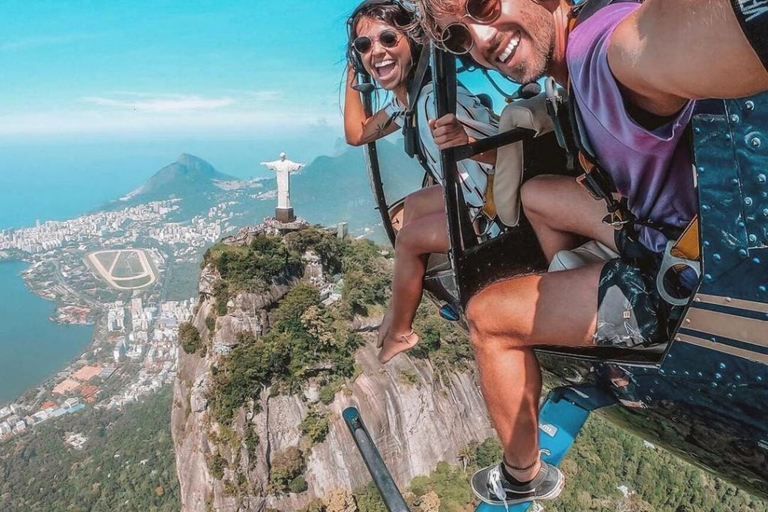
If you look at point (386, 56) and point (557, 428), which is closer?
point (557, 428)

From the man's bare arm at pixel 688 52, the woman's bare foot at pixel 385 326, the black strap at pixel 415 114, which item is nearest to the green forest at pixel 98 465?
the woman's bare foot at pixel 385 326

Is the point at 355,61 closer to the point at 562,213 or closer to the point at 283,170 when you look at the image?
the point at 562,213

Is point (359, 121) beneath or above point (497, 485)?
above

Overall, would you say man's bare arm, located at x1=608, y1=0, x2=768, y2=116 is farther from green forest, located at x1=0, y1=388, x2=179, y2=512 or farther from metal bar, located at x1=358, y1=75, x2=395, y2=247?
green forest, located at x1=0, y1=388, x2=179, y2=512

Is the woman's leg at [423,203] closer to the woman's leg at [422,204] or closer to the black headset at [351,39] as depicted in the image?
the woman's leg at [422,204]

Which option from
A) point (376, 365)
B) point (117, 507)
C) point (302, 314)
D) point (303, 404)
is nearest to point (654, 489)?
point (376, 365)

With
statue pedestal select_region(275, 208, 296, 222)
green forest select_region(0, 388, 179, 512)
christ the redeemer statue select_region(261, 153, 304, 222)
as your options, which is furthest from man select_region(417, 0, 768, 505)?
green forest select_region(0, 388, 179, 512)

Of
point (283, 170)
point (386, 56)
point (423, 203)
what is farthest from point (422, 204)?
point (283, 170)

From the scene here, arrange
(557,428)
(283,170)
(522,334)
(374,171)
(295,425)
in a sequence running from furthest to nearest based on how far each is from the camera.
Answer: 1. (295,425)
2. (283,170)
3. (374,171)
4. (557,428)
5. (522,334)
